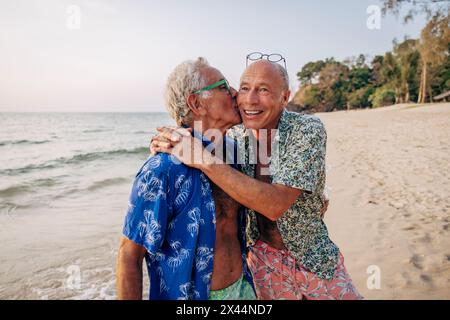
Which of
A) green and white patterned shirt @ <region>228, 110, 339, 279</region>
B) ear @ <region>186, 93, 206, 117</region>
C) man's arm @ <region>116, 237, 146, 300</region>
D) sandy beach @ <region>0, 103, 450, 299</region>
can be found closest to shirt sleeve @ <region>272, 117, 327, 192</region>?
green and white patterned shirt @ <region>228, 110, 339, 279</region>

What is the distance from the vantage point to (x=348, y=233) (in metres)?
5.49

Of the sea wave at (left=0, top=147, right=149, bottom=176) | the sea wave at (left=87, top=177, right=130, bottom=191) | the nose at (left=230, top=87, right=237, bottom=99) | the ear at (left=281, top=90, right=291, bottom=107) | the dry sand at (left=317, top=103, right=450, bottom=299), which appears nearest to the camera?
the nose at (left=230, top=87, right=237, bottom=99)

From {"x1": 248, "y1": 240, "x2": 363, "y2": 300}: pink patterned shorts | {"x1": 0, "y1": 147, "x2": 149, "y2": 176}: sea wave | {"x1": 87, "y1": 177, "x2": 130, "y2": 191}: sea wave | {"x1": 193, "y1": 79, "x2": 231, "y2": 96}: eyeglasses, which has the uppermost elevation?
{"x1": 193, "y1": 79, "x2": 231, "y2": 96}: eyeglasses

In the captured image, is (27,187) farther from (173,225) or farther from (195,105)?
(173,225)

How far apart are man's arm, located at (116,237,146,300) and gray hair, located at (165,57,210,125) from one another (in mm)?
871

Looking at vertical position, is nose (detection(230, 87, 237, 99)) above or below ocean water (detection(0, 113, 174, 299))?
above

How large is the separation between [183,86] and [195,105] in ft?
0.46

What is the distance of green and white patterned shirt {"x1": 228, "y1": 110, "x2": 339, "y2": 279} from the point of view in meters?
2.14

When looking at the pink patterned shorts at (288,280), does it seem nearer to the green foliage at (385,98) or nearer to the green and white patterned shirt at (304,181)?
the green and white patterned shirt at (304,181)

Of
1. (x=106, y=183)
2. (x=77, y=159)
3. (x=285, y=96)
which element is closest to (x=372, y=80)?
(x=77, y=159)

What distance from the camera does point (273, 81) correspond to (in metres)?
2.52

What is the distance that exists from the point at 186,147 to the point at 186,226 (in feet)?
1.46

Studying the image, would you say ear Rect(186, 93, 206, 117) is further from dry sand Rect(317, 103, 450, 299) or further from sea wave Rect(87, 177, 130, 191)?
sea wave Rect(87, 177, 130, 191)

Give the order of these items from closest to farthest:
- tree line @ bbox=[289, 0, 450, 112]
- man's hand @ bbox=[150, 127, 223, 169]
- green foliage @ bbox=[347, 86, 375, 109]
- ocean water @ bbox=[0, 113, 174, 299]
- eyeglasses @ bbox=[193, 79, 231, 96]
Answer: man's hand @ bbox=[150, 127, 223, 169], eyeglasses @ bbox=[193, 79, 231, 96], ocean water @ bbox=[0, 113, 174, 299], tree line @ bbox=[289, 0, 450, 112], green foliage @ bbox=[347, 86, 375, 109]
